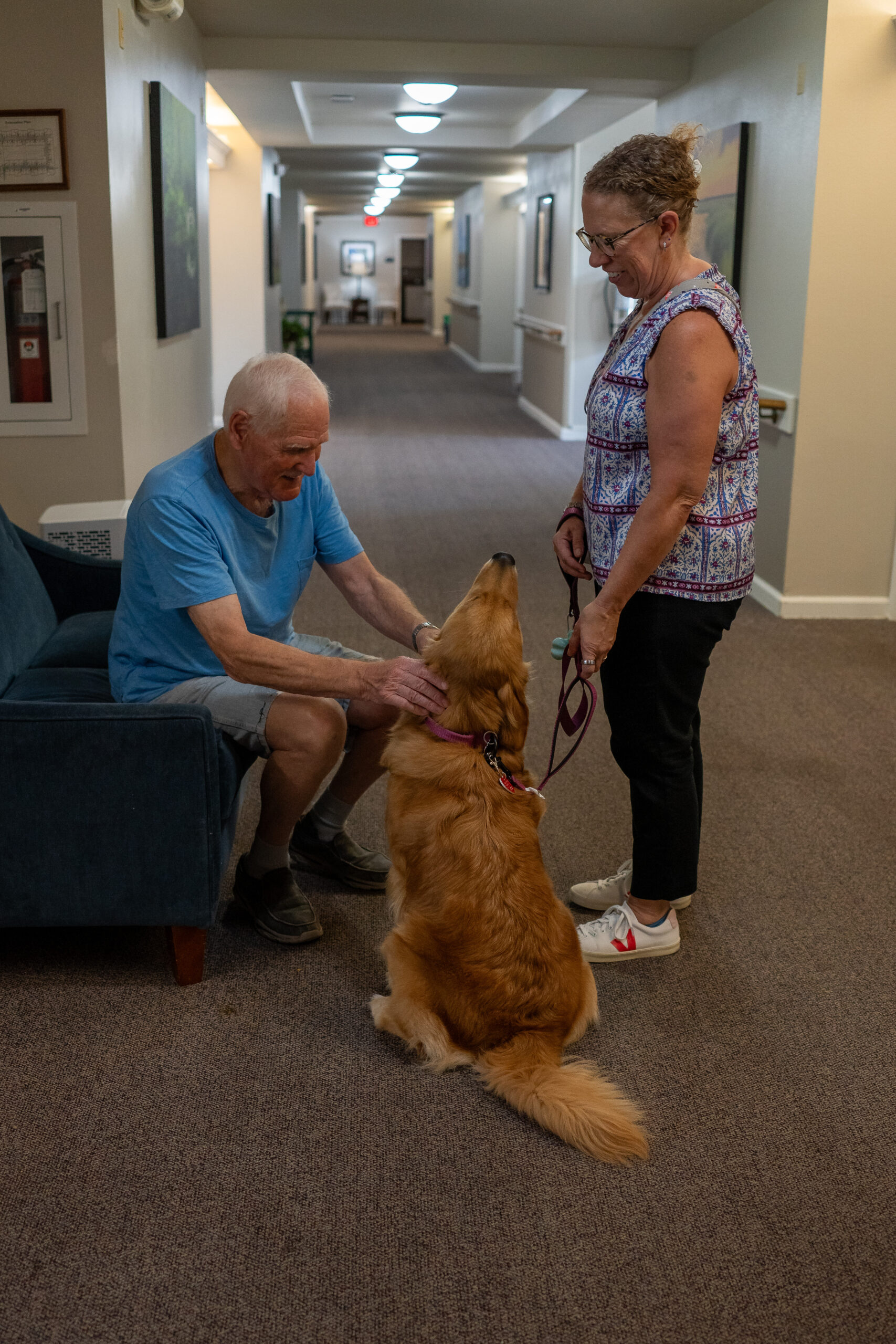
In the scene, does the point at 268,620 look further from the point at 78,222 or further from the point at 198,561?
the point at 78,222

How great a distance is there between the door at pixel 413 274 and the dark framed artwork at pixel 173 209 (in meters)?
25.9

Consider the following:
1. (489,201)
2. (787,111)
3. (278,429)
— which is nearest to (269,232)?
(489,201)

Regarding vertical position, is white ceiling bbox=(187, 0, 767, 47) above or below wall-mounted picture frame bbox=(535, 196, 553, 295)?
above

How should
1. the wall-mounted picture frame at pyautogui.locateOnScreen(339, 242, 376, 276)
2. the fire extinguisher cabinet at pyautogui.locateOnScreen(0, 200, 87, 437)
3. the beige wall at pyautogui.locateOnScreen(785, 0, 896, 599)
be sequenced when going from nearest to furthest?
the fire extinguisher cabinet at pyautogui.locateOnScreen(0, 200, 87, 437) < the beige wall at pyautogui.locateOnScreen(785, 0, 896, 599) < the wall-mounted picture frame at pyautogui.locateOnScreen(339, 242, 376, 276)

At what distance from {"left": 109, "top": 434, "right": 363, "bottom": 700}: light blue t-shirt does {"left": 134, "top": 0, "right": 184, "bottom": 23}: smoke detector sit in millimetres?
2657

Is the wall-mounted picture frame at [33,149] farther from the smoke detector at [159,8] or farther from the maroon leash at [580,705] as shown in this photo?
the maroon leash at [580,705]

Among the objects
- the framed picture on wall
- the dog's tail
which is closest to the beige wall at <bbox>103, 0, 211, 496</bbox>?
the dog's tail

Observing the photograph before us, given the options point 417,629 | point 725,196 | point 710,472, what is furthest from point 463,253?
point 710,472

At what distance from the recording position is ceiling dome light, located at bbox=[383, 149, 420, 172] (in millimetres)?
10148

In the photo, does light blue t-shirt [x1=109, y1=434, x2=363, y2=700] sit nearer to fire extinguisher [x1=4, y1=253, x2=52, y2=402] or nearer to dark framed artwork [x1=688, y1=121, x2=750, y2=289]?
fire extinguisher [x1=4, y1=253, x2=52, y2=402]

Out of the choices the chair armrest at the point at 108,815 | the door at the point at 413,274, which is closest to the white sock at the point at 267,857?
the chair armrest at the point at 108,815

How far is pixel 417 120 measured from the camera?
769cm

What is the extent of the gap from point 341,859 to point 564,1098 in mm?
1005

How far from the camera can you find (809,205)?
174 inches
